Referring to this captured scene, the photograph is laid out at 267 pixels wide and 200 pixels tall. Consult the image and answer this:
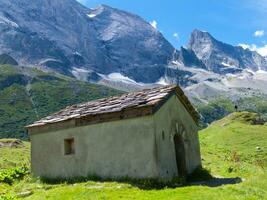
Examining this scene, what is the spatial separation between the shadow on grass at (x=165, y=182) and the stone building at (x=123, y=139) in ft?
0.91

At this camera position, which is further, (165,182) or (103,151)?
(103,151)

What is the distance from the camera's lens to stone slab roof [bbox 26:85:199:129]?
22.0m

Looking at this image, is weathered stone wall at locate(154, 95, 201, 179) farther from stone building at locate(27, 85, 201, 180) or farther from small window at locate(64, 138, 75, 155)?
small window at locate(64, 138, 75, 155)

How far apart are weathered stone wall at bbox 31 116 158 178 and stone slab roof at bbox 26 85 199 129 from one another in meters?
0.37

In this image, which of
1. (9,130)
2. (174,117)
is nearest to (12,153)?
(174,117)

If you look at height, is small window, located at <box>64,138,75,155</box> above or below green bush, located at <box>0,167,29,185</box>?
above

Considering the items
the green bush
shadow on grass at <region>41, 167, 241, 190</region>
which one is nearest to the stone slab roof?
shadow on grass at <region>41, 167, 241, 190</region>

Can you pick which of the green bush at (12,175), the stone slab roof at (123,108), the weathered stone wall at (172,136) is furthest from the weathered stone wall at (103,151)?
the green bush at (12,175)

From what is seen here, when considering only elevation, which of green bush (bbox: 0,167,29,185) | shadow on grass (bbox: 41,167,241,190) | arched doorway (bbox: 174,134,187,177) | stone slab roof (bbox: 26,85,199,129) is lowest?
shadow on grass (bbox: 41,167,241,190)

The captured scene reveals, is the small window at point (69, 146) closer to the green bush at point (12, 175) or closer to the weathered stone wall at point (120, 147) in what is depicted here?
the weathered stone wall at point (120, 147)

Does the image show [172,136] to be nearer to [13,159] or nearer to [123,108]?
[123,108]

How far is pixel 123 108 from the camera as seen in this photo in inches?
878

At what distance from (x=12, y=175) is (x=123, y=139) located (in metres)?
9.51

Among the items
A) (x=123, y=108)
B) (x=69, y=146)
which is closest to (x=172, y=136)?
(x=123, y=108)
